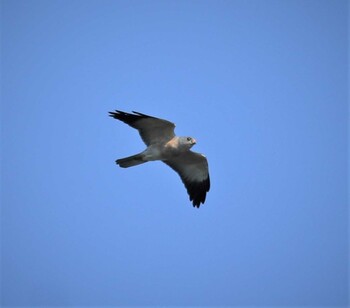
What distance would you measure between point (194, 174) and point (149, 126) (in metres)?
2.02

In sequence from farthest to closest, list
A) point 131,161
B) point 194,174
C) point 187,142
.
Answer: point 194,174 < point 131,161 < point 187,142

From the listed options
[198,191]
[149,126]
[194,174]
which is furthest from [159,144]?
[198,191]

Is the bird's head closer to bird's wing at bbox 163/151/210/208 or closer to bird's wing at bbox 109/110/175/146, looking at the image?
bird's wing at bbox 109/110/175/146

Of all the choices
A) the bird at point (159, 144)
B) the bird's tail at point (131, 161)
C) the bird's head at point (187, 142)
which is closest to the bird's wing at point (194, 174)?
the bird at point (159, 144)

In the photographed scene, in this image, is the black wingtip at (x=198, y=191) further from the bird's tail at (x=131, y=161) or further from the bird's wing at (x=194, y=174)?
the bird's tail at (x=131, y=161)

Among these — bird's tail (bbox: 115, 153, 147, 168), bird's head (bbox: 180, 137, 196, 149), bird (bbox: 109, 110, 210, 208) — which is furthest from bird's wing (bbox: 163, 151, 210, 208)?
bird's tail (bbox: 115, 153, 147, 168)

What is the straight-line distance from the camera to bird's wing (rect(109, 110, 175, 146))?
46.3ft

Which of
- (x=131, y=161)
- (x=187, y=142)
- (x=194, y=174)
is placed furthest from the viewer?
(x=194, y=174)

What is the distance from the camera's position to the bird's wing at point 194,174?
49.8ft

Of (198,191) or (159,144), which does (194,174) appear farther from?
(159,144)

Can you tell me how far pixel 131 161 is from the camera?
14.4 m

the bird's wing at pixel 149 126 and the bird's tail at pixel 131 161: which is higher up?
the bird's wing at pixel 149 126

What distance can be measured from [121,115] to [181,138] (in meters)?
1.61

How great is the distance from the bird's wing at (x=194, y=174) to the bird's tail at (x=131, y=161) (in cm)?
110
